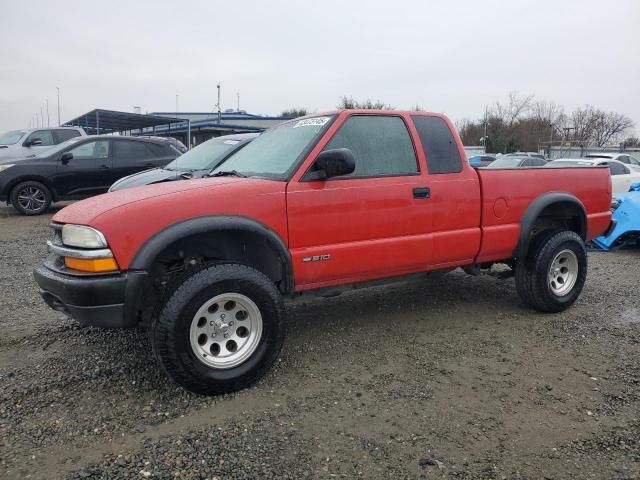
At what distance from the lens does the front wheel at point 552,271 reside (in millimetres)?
4648

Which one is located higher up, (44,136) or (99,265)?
(44,136)

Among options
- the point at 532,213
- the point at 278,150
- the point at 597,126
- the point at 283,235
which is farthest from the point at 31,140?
the point at 597,126

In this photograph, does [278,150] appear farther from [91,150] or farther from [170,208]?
[91,150]

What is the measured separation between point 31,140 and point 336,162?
1299cm

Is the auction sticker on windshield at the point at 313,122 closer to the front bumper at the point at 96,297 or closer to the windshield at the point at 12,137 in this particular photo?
the front bumper at the point at 96,297

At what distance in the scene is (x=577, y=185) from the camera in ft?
16.1

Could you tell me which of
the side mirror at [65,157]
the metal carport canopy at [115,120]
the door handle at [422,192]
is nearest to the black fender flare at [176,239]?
the door handle at [422,192]

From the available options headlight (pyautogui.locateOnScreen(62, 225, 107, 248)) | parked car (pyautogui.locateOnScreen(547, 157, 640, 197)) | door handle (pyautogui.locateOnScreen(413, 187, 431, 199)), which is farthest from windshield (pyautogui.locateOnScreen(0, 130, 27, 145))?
parked car (pyautogui.locateOnScreen(547, 157, 640, 197))

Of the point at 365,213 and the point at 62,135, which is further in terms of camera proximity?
the point at 62,135

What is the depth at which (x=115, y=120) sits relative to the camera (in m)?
27.0

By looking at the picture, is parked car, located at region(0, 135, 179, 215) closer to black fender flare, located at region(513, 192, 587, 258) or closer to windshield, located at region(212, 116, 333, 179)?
windshield, located at region(212, 116, 333, 179)

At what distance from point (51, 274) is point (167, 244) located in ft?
2.60

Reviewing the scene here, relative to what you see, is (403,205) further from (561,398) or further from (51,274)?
(51,274)

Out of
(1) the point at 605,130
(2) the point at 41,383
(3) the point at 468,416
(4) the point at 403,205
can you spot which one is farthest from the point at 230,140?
(1) the point at 605,130
